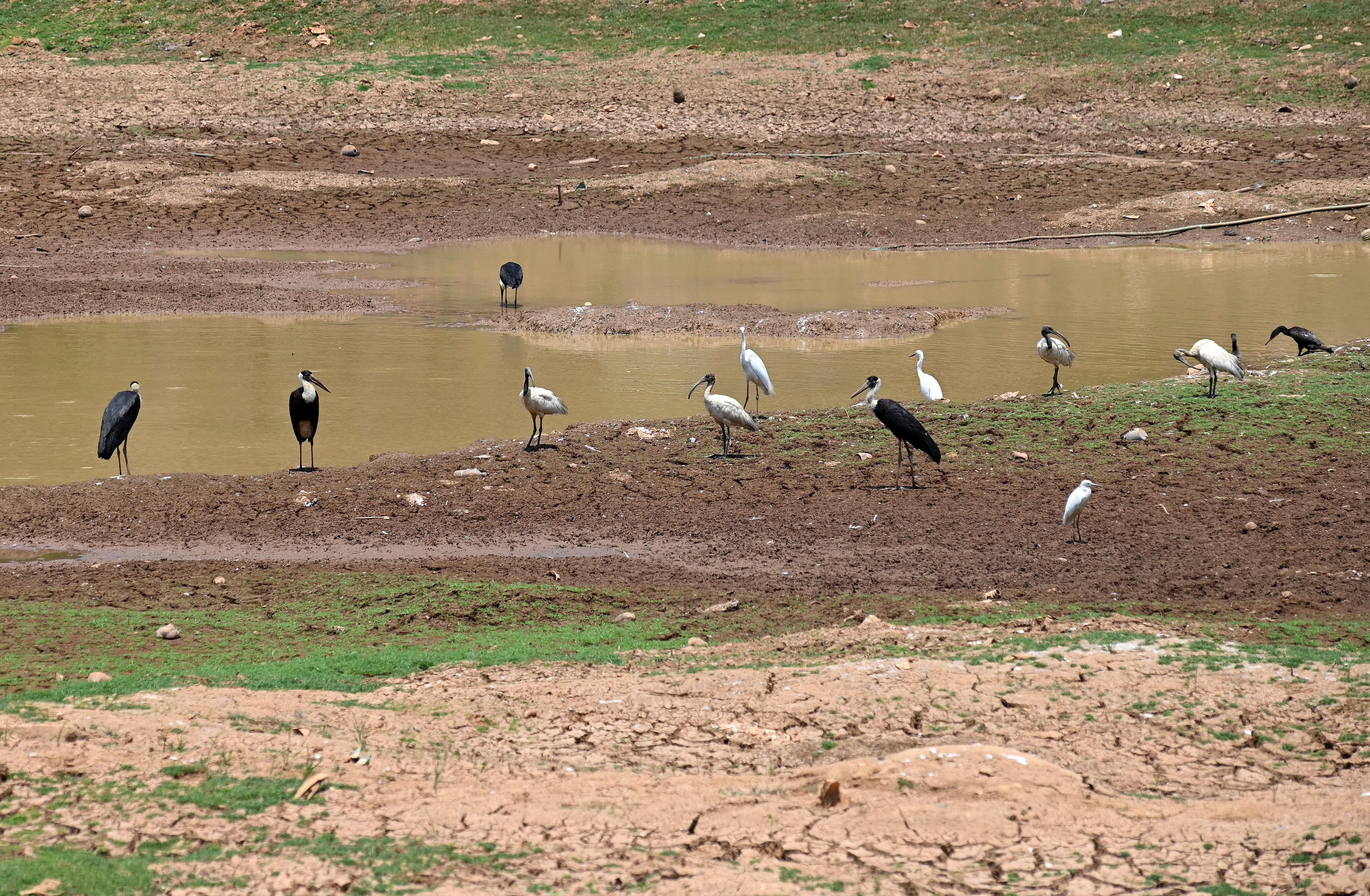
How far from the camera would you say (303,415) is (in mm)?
13664

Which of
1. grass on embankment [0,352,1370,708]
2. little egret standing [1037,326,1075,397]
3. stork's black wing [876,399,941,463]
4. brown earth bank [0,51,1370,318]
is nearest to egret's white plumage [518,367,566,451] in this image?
grass on embankment [0,352,1370,708]

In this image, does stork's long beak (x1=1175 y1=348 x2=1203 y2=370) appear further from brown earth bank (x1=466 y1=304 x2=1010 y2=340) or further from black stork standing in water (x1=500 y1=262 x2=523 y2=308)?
black stork standing in water (x1=500 y1=262 x2=523 y2=308)

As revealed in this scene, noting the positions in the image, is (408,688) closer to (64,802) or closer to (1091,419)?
(64,802)

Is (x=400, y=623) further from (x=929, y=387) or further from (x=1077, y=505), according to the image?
(x=929, y=387)

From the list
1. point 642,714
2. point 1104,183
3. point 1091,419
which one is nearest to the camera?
point 642,714

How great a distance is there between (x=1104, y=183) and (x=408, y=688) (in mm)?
26417

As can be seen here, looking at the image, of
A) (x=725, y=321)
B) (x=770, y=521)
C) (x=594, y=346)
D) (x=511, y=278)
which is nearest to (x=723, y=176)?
(x=511, y=278)

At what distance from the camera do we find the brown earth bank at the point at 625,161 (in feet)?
94.1

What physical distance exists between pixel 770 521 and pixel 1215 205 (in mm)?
21239

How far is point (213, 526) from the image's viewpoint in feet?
38.7

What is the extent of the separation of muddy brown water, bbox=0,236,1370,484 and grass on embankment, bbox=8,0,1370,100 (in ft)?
37.5

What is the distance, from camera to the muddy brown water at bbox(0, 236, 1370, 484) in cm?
1558

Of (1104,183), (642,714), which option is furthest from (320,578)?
(1104,183)

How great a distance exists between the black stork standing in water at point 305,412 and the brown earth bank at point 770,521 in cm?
77
